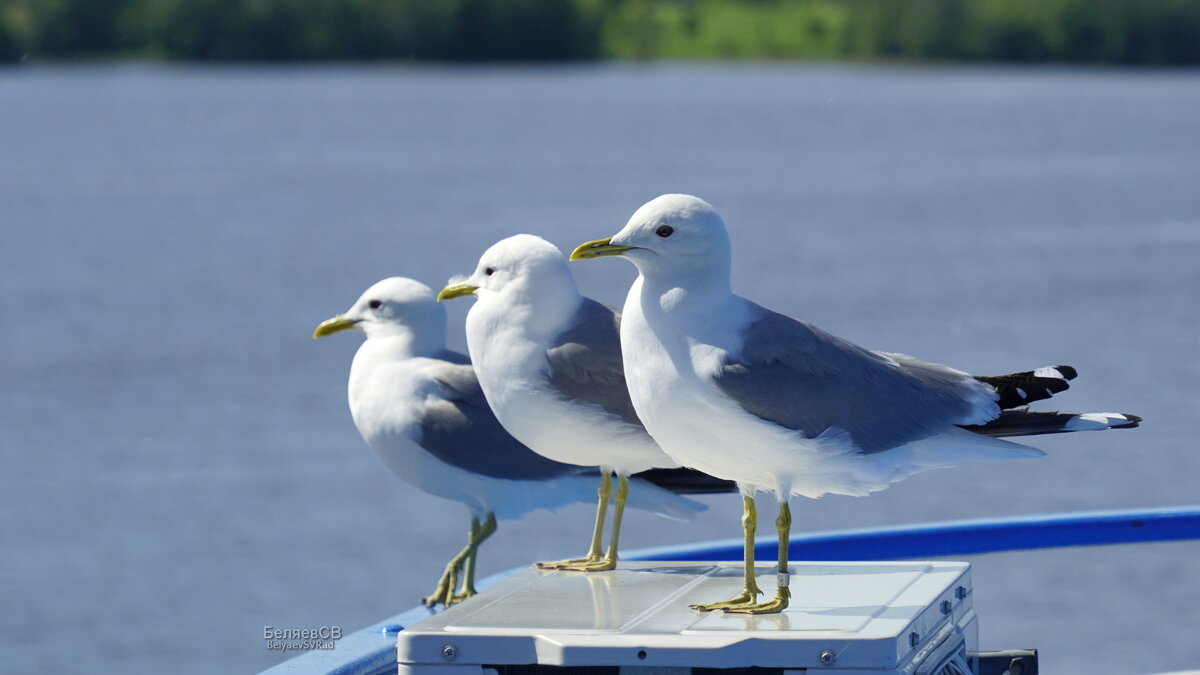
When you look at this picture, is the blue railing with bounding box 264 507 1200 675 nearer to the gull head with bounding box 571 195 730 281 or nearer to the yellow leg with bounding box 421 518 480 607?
the yellow leg with bounding box 421 518 480 607

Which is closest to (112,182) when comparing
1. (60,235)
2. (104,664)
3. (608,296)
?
(60,235)

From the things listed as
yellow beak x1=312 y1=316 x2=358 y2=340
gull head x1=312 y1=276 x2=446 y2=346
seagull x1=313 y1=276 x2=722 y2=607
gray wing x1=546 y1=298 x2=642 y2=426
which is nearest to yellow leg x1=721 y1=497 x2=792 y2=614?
gray wing x1=546 y1=298 x2=642 y2=426

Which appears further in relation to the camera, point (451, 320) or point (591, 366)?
point (451, 320)

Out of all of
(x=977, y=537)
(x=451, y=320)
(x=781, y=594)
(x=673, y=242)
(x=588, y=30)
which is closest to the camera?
(x=781, y=594)

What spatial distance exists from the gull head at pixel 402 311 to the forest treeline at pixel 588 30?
2684 inches

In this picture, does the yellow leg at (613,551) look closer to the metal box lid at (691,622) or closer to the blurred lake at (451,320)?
the metal box lid at (691,622)

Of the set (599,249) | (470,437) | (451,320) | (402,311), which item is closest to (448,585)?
(470,437)

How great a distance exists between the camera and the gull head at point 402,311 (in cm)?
558

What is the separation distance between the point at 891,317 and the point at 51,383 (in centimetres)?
1045

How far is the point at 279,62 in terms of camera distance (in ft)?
366

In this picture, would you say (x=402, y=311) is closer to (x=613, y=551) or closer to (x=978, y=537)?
(x=613, y=551)

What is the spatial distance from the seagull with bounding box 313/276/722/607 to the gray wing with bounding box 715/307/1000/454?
1.26 meters

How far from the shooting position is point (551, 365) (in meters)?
4.60

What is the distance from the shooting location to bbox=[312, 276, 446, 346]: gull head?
5.58m
